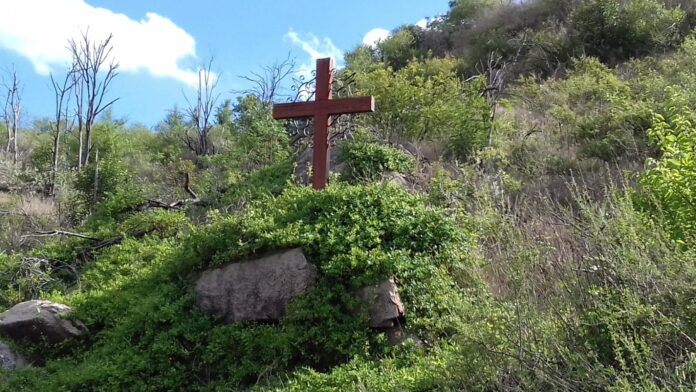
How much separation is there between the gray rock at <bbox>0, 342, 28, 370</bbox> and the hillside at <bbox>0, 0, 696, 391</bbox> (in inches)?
2.2

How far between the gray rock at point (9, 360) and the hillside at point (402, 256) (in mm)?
56

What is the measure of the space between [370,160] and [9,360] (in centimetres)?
519

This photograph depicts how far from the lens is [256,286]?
612 centimetres

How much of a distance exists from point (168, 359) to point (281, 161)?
556cm

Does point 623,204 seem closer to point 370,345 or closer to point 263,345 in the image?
point 370,345

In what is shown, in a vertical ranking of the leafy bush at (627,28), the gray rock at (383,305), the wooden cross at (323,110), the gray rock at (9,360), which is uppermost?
the leafy bush at (627,28)

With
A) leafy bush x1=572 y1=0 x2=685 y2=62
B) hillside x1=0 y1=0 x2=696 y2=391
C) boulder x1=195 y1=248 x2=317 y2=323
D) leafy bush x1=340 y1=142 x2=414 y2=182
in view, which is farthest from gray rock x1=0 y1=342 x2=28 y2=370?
leafy bush x1=572 y1=0 x2=685 y2=62

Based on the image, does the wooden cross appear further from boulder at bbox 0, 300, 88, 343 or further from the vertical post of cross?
boulder at bbox 0, 300, 88, 343

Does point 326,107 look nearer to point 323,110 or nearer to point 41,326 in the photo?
point 323,110

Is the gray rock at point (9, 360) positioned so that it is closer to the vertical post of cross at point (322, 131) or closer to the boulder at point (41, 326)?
the boulder at point (41, 326)

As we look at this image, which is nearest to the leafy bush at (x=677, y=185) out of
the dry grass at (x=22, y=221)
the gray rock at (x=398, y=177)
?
the gray rock at (x=398, y=177)

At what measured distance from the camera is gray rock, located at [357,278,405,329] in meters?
5.55

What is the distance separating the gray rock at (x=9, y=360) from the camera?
6.60 metres

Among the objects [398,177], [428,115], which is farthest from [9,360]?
[428,115]
